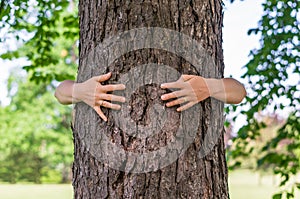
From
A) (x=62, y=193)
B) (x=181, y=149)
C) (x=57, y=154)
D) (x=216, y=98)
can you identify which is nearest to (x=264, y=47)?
(x=216, y=98)

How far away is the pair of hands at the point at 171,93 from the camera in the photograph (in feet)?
6.27

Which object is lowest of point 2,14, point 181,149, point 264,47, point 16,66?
point 181,149

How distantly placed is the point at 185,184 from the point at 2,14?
2.58m

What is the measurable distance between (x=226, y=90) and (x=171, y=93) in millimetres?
307

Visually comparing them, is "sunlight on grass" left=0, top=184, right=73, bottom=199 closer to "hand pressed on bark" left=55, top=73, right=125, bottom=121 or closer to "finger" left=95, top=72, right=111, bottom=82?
"hand pressed on bark" left=55, top=73, right=125, bottom=121

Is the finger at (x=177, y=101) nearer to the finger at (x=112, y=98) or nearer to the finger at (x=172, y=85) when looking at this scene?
the finger at (x=172, y=85)

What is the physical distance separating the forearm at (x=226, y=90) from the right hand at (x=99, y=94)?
1.30 ft

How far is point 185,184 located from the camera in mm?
1885

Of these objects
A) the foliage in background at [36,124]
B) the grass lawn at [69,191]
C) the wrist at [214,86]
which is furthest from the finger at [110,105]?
the foliage in background at [36,124]

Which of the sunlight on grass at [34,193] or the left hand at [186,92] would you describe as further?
the sunlight on grass at [34,193]

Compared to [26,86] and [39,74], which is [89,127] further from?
[26,86]

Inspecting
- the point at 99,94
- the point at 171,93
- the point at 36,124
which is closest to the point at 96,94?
the point at 99,94

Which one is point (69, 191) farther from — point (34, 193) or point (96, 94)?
point (96, 94)

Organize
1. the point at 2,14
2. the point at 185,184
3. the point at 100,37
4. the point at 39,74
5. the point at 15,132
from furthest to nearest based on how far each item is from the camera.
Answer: the point at 15,132 → the point at 39,74 → the point at 2,14 → the point at 100,37 → the point at 185,184
